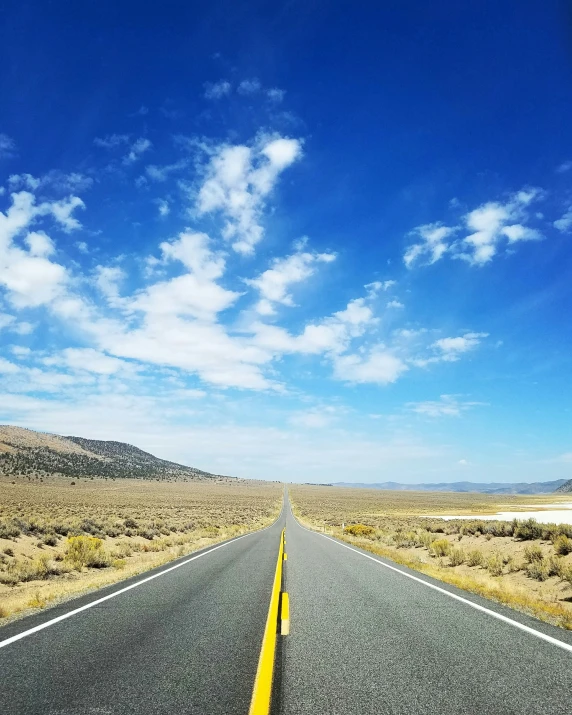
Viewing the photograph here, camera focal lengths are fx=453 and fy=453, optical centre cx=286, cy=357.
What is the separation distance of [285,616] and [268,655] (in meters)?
2.14

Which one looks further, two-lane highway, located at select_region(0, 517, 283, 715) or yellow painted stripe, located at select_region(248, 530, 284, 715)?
two-lane highway, located at select_region(0, 517, 283, 715)

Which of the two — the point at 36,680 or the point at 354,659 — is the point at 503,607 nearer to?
the point at 354,659

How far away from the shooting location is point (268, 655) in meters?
5.42

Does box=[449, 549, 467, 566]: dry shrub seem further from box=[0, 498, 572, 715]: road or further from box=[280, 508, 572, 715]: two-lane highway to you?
box=[0, 498, 572, 715]: road

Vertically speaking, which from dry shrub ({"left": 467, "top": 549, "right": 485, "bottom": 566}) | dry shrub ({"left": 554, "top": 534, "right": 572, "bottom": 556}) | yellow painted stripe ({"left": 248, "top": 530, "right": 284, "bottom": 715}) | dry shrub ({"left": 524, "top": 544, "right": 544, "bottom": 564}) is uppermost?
yellow painted stripe ({"left": 248, "top": 530, "right": 284, "bottom": 715})

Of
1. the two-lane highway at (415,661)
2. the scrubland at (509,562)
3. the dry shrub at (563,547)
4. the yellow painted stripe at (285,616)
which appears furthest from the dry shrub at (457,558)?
the yellow painted stripe at (285,616)

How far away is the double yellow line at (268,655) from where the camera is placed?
4027 mm

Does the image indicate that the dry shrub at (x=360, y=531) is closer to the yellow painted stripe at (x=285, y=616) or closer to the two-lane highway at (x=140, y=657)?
the yellow painted stripe at (x=285, y=616)

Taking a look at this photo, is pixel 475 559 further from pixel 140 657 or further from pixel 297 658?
pixel 140 657

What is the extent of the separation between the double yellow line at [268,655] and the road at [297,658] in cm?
9

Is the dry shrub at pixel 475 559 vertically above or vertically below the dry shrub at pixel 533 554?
below

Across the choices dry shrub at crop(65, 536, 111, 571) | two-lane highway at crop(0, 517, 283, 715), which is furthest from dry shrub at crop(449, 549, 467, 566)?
dry shrub at crop(65, 536, 111, 571)

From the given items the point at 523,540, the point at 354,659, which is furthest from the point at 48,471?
the point at 354,659

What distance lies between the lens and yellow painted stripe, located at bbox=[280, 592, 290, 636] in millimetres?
6586
